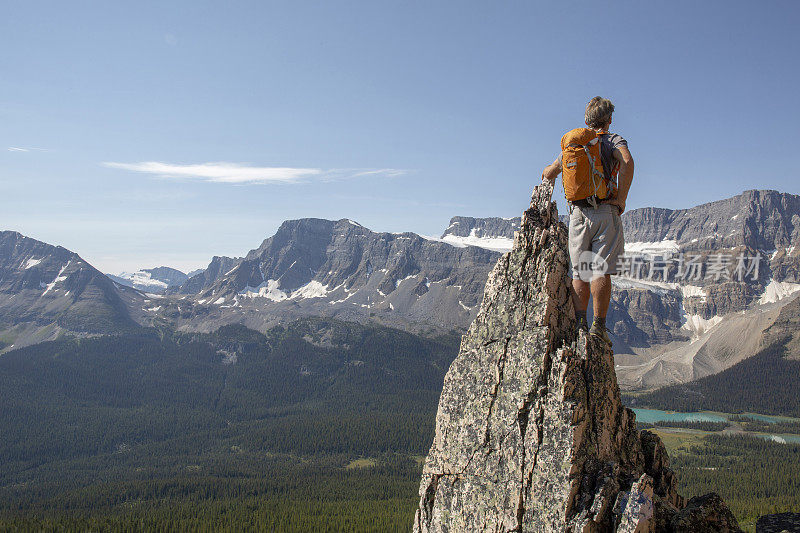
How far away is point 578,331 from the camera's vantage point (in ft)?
48.0

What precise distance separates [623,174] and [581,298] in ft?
11.8

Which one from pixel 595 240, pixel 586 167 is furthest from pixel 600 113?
pixel 595 240

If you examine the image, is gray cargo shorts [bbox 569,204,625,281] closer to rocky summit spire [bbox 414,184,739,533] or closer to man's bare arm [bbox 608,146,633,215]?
man's bare arm [bbox 608,146,633,215]

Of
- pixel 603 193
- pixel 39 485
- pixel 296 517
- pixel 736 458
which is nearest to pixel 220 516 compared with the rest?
pixel 296 517

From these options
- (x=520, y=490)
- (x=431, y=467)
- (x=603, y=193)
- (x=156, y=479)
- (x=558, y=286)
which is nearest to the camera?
(x=603, y=193)

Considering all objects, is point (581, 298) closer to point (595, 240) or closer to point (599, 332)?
point (599, 332)

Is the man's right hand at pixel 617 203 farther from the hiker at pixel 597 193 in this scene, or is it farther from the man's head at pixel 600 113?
the man's head at pixel 600 113

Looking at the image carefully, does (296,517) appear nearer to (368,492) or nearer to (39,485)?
(368,492)

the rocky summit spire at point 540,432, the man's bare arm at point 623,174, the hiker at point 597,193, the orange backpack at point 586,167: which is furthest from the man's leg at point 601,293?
the orange backpack at point 586,167

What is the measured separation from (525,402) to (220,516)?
128591mm

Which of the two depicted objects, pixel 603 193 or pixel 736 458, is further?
pixel 736 458

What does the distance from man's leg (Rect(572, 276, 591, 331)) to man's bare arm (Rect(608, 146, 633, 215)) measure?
2379 mm

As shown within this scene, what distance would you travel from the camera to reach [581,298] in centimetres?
1448

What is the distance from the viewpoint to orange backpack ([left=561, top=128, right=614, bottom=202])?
12539mm
